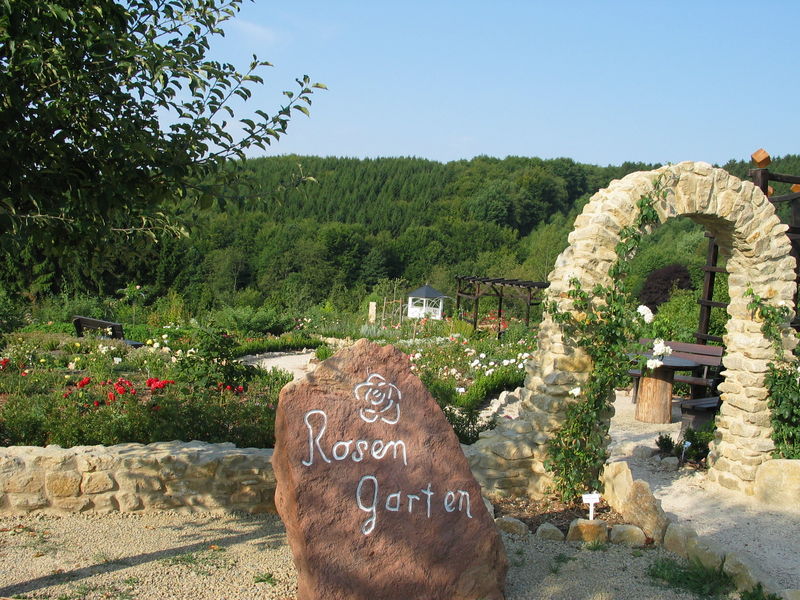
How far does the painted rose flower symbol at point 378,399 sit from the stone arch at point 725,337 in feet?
6.96

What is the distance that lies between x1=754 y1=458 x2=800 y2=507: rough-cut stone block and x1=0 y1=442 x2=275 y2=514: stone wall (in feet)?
13.4

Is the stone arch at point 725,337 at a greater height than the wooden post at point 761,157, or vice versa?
the wooden post at point 761,157

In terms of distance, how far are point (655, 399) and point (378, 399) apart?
20.3ft

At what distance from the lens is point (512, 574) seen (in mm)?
3990

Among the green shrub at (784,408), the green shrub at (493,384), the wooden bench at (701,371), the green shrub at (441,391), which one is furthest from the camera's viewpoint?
the wooden bench at (701,371)

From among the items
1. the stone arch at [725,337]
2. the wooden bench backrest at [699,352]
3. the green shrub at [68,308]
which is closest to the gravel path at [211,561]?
the stone arch at [725,337]

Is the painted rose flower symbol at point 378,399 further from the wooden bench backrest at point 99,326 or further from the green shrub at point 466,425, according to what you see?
the wooden bench backrest at point 99,326

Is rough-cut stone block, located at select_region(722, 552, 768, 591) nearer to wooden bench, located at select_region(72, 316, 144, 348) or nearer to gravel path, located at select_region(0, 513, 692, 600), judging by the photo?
gravel path, located at select_region(0, 513, 692, 600)

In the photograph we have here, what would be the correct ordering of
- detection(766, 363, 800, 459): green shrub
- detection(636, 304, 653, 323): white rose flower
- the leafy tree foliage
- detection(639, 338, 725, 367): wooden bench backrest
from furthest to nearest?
detection(639, 338, 725, 367): wooden bench backrest → detection(766, 363, 800, 459): green shrub → detection(636, 304, 653, 323): white rose flower → the leafy tree foliage

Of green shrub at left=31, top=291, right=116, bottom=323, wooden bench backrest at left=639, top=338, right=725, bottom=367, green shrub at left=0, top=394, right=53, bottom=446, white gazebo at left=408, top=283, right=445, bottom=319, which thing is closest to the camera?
green shrub at left=0, top=394, right=53, bottom=446

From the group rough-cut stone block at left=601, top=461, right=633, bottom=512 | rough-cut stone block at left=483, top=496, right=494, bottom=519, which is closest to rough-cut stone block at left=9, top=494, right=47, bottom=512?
rough-cut stone block at left=483, top=496, right=494, bottom=519

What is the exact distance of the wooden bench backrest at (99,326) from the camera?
12609 mm

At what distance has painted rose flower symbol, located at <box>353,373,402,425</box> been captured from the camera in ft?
11.3

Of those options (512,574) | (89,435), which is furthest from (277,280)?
(512,574)
